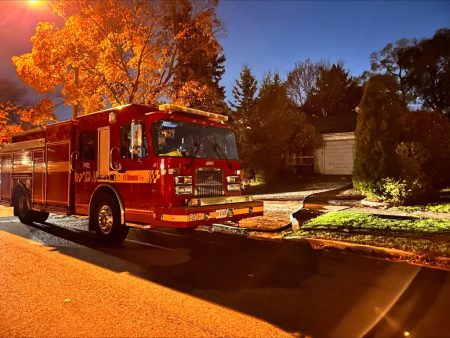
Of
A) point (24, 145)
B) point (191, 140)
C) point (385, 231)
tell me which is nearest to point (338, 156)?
point (385, 231)

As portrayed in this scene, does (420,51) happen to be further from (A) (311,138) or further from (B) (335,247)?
(B) (335,247)

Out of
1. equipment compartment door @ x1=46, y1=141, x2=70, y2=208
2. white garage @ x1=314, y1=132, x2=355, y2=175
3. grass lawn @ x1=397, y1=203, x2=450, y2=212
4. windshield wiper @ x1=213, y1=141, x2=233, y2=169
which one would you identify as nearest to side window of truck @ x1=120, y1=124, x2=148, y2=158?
windshield wiper @ x1=213, y1=141, x2=233, y2=169

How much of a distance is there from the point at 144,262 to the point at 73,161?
4110mm

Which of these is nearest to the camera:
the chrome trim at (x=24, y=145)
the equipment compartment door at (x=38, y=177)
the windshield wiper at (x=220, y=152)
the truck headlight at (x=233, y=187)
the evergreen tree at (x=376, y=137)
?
the windshield wiper at (x=220, y=152)

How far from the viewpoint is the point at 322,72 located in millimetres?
51500

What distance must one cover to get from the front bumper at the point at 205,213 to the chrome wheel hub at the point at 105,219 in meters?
1.58

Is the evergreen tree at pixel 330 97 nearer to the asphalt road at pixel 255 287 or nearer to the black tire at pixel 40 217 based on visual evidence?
the black tire at pixel 40 217

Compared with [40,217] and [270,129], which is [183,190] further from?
[270,129]

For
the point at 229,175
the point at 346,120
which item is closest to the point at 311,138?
the point at 346,120

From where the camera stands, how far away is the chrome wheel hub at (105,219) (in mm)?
8742

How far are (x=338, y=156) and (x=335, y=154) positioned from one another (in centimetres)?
26

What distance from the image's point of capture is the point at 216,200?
26.2 ft

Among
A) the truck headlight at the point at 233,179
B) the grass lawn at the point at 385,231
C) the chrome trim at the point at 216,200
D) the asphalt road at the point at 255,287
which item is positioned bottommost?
the asphalt road at the point at 255,287

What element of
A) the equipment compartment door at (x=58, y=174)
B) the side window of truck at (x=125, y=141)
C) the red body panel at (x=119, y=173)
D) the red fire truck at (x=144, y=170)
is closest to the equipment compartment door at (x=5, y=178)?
the red body panel at (x=119, y=173)
